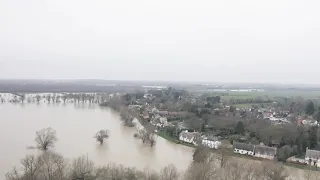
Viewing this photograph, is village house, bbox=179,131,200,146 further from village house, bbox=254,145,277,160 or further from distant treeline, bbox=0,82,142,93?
distant treeline, bbox=0,82,142,93

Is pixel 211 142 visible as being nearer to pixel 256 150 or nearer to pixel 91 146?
pixel 256 150

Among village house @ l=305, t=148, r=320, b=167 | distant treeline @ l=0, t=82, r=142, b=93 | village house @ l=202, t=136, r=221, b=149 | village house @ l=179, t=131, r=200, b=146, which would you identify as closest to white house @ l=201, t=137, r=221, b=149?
village house @ l=202, t=136, r=221, b=149

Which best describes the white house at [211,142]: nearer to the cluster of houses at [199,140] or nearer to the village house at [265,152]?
the cluster of houses at [199,140]

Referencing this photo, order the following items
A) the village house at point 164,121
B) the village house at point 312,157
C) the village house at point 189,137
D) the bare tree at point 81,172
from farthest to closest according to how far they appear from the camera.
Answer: the village house at point 164,121, the village house at point 189,137, the village house at point 312,157, the bare tree at point 81,172

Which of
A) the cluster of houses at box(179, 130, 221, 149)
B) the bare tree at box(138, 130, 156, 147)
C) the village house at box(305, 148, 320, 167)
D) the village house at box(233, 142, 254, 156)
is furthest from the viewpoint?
the bare tree at box(138, 130, 156, 147)

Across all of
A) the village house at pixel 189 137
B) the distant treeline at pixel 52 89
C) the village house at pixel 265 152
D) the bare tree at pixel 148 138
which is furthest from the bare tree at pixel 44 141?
the distant treeline at pixel 52 89

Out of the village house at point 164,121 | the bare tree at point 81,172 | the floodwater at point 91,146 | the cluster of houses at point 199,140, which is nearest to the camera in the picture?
the bare tree at point 81,172

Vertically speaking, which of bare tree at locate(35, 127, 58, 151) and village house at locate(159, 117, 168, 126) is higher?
bare tree at locate(35, 127, 58, 151)
